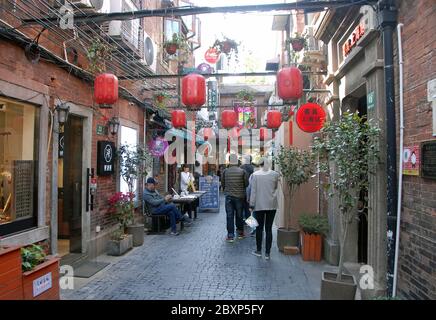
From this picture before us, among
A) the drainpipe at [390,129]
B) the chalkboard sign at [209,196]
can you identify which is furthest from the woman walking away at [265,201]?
the chalkboard sign at [209,196]

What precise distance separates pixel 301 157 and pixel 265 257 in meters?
2.20

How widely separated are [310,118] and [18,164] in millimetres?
5320

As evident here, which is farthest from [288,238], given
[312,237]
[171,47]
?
[171,47]

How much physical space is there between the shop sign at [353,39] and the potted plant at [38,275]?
541 centimetres

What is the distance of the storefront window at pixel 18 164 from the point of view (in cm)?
552

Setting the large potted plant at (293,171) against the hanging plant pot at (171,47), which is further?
the hanging plant pot at (171,47)

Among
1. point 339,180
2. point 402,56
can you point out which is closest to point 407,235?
point 339,180

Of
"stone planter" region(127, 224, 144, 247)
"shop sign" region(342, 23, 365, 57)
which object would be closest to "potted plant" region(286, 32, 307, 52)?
"shop sign" region(342, 23, 365, 57)

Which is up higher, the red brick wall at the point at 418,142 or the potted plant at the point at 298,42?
the potted plant at the point at 298,42

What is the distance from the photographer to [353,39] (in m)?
6.14

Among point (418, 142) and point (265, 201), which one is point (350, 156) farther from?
→ point (265, 201)

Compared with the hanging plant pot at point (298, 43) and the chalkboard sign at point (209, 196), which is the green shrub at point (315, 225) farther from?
the chalkboard sign at point (209, 196)

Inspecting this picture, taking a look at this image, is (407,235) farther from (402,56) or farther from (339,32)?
(339,32)

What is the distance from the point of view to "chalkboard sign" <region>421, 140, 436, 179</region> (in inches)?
150
